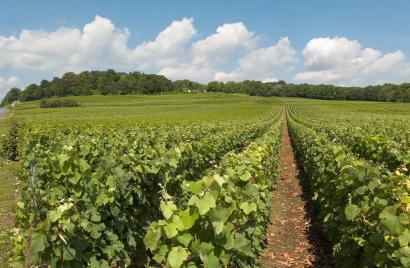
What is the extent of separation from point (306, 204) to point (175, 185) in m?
5.70

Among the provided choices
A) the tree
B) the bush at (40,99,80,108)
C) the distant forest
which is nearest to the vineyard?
the bush at (40,99,80,108)

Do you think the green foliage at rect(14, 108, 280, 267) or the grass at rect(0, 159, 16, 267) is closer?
the green foliage at rect(14, 108, 280, 267)

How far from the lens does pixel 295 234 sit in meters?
9.45

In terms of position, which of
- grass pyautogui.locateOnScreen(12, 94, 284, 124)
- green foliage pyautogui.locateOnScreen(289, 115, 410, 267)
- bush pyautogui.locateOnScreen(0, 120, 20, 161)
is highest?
green foliage pyautogui.locateOnScreen(289, 115, 410, 267)

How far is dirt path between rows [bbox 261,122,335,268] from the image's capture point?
779 cm

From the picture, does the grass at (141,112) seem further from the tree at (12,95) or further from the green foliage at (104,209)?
the tree at (12,95)

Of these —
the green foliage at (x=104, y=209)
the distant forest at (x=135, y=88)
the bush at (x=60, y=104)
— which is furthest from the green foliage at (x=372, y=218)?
the distant forest at (x=135, y=88)

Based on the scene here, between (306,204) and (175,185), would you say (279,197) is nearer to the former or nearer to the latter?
(306,204)

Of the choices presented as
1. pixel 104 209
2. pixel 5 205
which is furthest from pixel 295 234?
pixel 5 205

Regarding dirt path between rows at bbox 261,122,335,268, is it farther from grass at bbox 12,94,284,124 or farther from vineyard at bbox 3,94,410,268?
grass at bbox 12,94,284,124

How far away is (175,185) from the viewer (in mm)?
8000

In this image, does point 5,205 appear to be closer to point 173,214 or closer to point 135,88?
point 173,214

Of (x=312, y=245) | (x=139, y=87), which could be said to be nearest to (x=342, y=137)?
(x=312, y=245)

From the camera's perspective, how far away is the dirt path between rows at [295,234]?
779 cm
